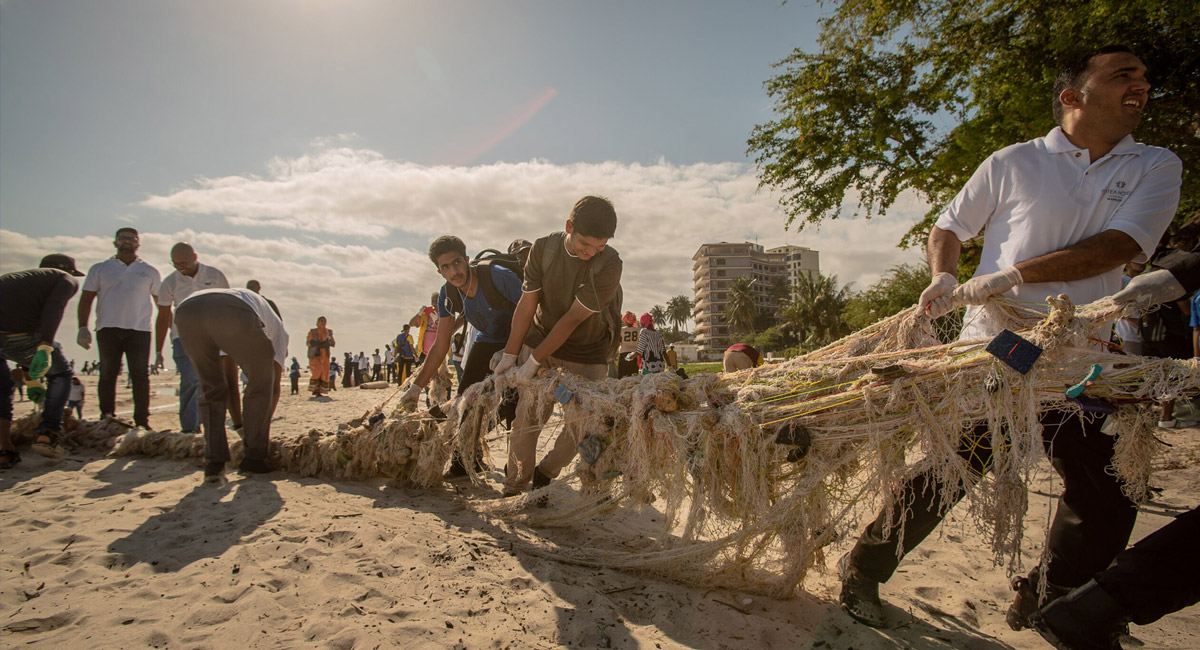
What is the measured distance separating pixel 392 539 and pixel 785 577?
1.77 meters

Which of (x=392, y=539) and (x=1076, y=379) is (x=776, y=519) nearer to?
(x=1076, y=379)

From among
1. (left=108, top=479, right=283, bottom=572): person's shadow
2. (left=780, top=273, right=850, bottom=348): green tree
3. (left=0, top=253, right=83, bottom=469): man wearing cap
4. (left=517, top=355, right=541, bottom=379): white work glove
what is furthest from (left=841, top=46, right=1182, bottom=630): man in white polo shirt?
(left=780, top=273, right=850, bottom=348): green tree

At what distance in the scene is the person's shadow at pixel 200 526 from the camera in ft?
7.58

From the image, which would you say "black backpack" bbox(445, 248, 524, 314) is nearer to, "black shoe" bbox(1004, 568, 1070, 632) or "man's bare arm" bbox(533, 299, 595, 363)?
"man's bare arm" bbox(533, 299, 595, 363)

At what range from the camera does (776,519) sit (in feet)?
6.62

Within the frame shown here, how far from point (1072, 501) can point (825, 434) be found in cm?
88

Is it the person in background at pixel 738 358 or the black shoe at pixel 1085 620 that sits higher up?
the person in background at pixel 738 358

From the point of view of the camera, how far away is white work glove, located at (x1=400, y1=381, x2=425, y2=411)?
3746mm

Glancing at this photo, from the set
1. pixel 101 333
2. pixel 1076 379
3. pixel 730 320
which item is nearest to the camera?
pixel 1076 379

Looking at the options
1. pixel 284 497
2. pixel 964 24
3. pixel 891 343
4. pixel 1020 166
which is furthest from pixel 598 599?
pixel 964 24

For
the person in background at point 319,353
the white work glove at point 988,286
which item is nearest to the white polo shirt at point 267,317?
the white work glove at point 988,286

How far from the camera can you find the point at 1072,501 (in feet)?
6.16

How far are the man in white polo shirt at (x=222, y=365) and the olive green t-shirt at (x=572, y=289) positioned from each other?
1865 millimetres

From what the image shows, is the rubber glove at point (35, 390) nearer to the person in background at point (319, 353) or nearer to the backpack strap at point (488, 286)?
the backpack strap at point (488, 286)
